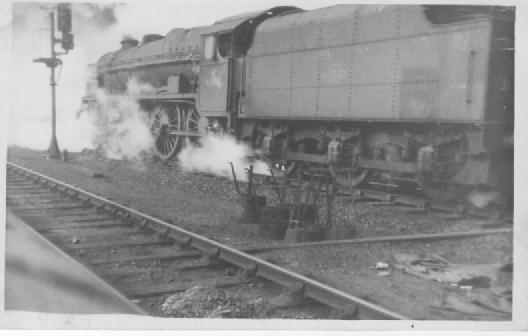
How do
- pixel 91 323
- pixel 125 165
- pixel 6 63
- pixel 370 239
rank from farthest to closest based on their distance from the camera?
1. pixel 125 165
2. pixel 370 239
3. pixel 6 63
4. pixel 91 323

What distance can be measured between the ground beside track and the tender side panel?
1251mm

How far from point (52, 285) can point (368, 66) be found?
4433 millimetres

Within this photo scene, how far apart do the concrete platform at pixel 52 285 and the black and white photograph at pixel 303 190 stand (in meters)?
0.01

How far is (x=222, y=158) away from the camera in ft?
31.9

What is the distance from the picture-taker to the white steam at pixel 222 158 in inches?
370

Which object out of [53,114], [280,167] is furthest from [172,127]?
[280,167]

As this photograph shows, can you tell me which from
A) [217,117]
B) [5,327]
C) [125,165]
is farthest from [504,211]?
[125,165]

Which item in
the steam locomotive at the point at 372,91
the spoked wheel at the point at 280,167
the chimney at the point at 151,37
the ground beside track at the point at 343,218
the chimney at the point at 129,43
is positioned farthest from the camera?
the chimney at the point at 129,43

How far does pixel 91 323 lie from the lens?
11.3 ft

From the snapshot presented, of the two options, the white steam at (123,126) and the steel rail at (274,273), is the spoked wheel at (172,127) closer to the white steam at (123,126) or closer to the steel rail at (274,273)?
the white steam at (123,126)

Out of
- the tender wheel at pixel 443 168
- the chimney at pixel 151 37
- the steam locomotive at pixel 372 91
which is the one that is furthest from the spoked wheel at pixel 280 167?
the chimney at pixel 151 37

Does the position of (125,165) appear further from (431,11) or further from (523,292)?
(523,292)

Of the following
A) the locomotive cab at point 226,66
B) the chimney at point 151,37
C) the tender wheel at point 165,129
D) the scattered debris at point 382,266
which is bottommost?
the scattered debris at point 382,266

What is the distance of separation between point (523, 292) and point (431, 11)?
10.5ft
